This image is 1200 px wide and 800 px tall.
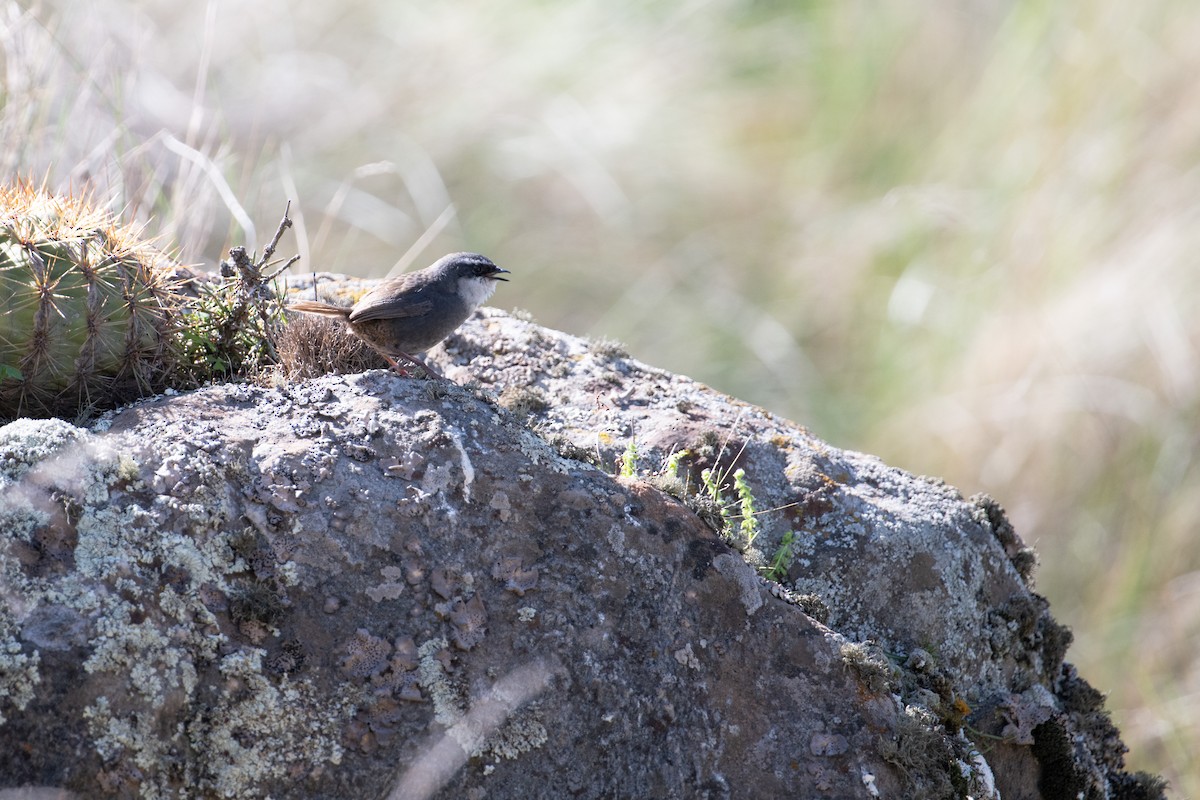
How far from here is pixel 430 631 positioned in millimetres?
2594

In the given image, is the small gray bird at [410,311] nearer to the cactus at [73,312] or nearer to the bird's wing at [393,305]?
the bird's wing at [393,305]

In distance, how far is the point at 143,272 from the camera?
3.15m

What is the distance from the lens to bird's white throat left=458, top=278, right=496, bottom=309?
3.79 metres

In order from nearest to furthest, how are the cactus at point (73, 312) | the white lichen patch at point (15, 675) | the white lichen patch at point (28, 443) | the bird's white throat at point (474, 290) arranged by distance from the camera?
the white lichen patch at point (15, 675) < the white lichen patch at point (28, 443) < the cactus at point (73, 312) < the bird's white throat at point (474, 290)

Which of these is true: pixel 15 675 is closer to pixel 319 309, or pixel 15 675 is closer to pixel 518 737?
pixel 518 737

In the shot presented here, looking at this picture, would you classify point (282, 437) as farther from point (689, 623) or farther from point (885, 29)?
point (885, 29)

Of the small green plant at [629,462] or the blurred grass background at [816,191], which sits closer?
the small green plant at [629,462]

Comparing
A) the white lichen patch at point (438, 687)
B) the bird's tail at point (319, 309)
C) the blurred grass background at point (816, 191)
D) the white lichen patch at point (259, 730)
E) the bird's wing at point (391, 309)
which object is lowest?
the white lichen patch at point (259, 730)

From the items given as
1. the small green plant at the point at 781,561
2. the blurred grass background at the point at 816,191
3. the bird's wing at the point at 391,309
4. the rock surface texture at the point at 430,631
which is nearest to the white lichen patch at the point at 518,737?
the rock surface texture at the point at 430,631

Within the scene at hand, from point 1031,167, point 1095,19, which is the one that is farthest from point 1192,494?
point 1095,19

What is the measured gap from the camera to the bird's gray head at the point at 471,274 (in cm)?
380

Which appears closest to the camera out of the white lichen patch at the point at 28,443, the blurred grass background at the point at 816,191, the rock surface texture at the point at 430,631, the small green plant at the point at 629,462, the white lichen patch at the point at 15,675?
the white lichen patch at the point at 15,675

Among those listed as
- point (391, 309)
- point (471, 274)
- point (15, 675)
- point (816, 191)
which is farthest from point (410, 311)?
point (816, 191)

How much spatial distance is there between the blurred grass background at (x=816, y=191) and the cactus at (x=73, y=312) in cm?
165
